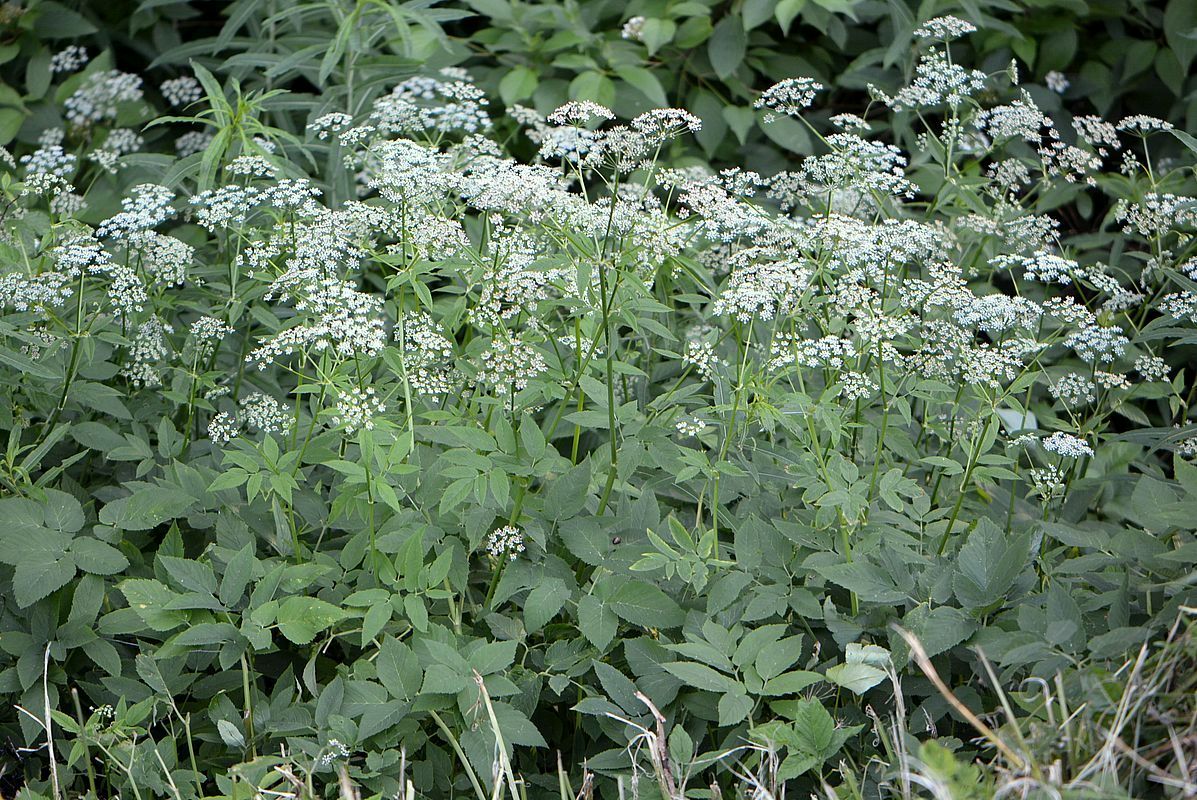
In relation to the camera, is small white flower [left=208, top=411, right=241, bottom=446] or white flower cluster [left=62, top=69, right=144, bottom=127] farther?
white flower cluster [left=62, top=69, right=144, bottom=127]

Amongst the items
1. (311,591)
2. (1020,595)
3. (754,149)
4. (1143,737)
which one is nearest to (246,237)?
(311,591)

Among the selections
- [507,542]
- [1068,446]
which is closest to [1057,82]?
[1068,446]

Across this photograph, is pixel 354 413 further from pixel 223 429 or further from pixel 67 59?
pixel 67 59

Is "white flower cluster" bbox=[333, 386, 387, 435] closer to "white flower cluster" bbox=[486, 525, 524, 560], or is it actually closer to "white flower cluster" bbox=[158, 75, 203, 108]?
"white flower cluster" bbox=[486, 525, 524, 560]

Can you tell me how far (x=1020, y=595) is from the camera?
7.79 ft

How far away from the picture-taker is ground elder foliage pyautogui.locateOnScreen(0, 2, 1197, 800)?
222 centimetres

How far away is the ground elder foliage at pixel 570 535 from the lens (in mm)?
2217

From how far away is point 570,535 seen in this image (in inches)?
97.3

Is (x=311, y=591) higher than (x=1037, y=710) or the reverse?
the reverse

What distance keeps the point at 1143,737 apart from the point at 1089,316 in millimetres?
949

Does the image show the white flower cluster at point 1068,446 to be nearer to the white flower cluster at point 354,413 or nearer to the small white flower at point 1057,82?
the white flower cluster at point 354,413

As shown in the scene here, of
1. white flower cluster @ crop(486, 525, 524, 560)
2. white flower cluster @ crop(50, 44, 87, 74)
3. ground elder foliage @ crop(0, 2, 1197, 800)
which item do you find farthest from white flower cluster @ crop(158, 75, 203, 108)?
white flower cluster @ crop(486, 525, 524, 560)

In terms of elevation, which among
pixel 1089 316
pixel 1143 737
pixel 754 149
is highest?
pixel 1089 316

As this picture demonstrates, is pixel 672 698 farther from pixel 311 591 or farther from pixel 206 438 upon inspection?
pixel 206 438
